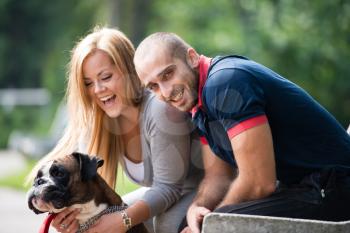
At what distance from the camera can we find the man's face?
3.65 m

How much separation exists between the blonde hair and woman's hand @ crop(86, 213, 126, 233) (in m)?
0.58

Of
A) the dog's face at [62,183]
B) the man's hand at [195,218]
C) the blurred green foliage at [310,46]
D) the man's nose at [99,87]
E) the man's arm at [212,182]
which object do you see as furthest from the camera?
the blurred green foliage at [310,46]

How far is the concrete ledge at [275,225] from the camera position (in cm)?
308

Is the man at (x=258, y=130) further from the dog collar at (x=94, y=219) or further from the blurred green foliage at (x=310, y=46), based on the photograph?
the blurred green foliage at (x=310, y=46)

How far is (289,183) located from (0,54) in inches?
951

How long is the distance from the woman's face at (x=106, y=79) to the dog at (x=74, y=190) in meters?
0.55

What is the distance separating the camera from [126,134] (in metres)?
4.52

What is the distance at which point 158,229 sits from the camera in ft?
14.3

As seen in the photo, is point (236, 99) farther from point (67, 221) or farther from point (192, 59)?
point (67, 221)

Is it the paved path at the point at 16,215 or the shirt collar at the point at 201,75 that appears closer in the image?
the shirt collar at the point at 201,75

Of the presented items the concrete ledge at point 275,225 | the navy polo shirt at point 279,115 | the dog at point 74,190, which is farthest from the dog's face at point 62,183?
the concrete ledge at point 275,225

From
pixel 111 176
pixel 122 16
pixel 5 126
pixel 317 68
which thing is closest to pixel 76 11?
pixel 5 126

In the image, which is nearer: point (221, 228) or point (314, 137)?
point (221, 228)

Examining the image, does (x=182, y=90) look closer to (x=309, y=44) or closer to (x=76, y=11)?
(x=309, y=44)
